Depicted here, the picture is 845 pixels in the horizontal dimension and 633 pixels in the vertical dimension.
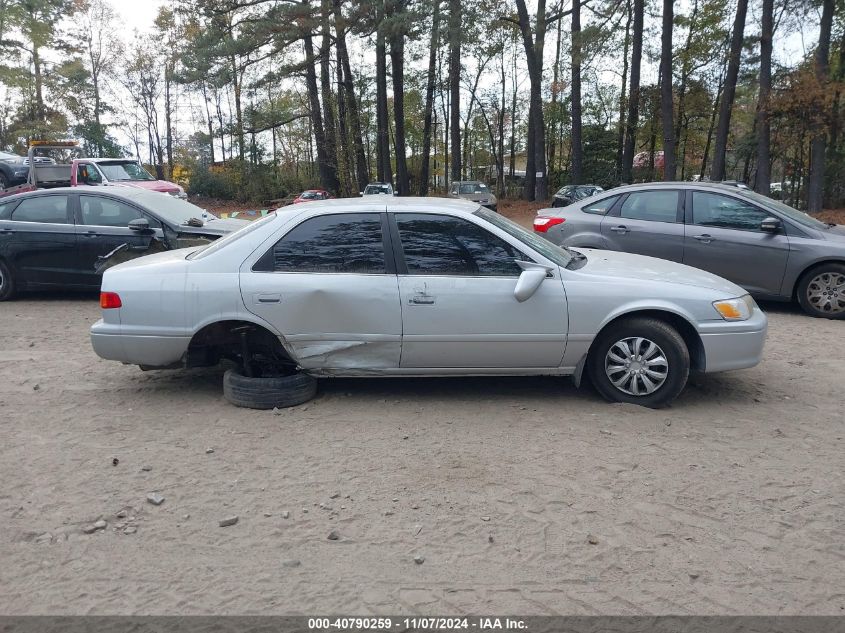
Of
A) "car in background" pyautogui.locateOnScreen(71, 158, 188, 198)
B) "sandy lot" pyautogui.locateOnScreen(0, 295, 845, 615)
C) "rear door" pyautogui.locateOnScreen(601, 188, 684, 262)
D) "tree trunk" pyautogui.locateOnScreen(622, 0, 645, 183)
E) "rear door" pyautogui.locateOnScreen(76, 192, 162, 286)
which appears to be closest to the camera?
"sandy lot" pyautogui.locateOnScreen(0, 295, 845, 615)

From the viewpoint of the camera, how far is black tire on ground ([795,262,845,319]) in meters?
8.00

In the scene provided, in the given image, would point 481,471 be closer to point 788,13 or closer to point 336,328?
point 336,328

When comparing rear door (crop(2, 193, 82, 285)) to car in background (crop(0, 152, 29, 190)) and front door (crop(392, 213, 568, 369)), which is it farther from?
car in background (crop(0, 152, 29, 190))

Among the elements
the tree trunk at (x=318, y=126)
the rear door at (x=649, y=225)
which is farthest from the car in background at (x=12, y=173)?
the rear door at (x=649, y=225)

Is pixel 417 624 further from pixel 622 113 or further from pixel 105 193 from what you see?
pixel 622 113

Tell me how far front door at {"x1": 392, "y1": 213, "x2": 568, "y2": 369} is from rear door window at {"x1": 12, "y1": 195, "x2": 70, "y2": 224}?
6179 mm

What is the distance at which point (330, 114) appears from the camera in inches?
1344

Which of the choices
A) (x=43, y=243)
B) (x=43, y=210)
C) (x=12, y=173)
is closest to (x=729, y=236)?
(x=43, y=243)

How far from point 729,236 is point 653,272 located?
3608 mm

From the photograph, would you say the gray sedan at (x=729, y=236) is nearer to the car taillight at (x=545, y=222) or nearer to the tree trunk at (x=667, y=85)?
the car taillight at (x=545, y=222)

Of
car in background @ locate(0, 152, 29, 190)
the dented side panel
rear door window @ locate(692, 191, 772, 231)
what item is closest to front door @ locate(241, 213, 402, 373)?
the dented side panel

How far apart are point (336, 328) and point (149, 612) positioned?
2.52m

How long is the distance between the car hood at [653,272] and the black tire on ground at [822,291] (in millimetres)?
3321

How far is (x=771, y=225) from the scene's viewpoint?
8.09 metres
